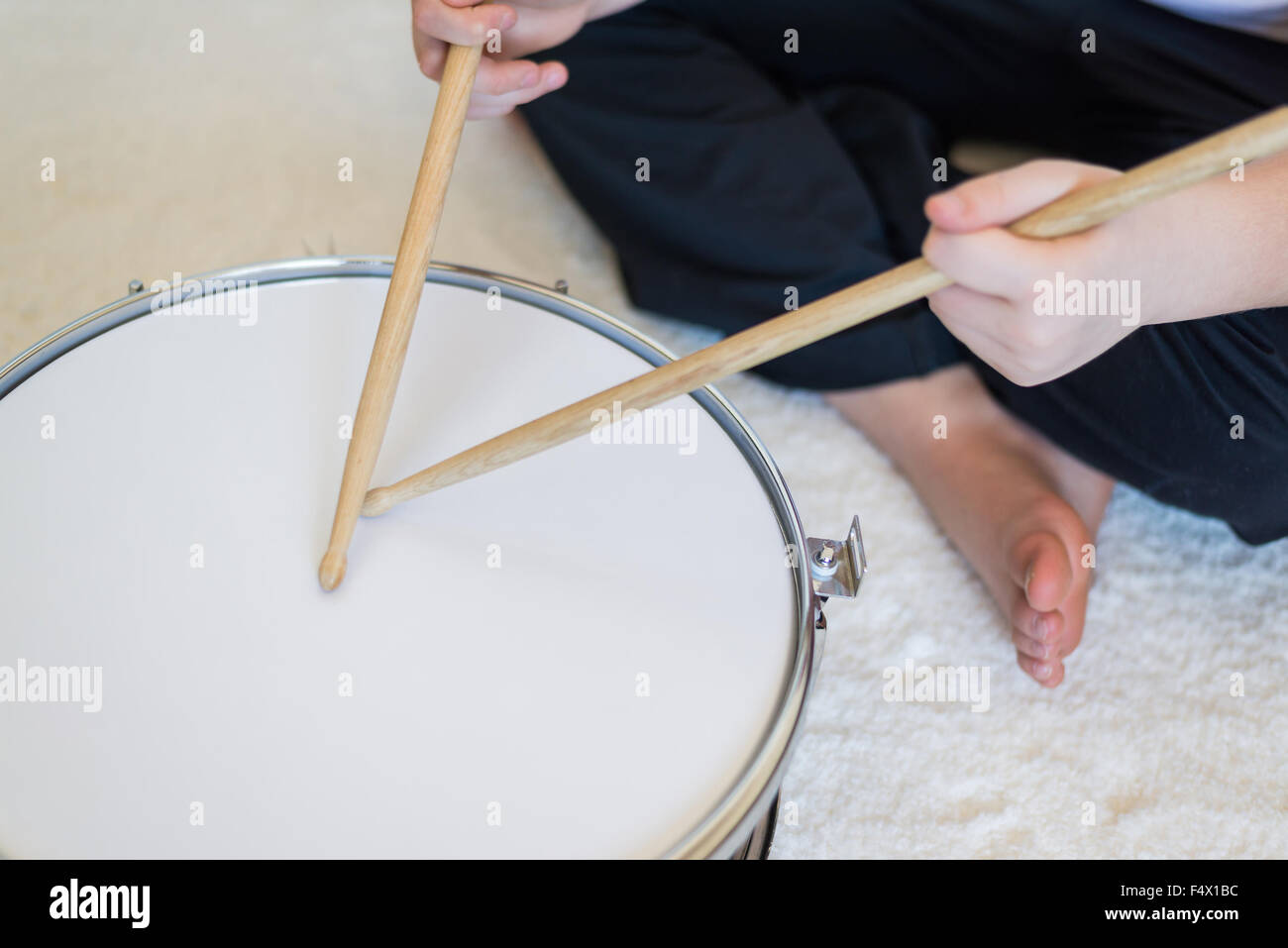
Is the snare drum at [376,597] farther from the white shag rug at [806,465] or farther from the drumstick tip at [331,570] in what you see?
the white shag rug at [806,465]

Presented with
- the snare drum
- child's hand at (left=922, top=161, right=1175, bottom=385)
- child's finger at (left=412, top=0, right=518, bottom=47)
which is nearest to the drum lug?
the snare drum

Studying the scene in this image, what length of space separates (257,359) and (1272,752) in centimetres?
82

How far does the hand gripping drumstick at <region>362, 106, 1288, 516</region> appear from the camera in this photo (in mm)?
397

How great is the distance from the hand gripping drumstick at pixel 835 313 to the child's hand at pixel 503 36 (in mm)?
247

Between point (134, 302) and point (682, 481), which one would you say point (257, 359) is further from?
point (682, 481)

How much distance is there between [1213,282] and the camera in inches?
23.7

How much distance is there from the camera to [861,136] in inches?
42.7

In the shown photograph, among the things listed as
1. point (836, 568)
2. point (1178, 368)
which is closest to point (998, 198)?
point (836, 568)

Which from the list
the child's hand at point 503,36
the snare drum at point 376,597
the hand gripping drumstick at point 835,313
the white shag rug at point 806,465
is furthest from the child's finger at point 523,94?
the white shag rug at point 806,465

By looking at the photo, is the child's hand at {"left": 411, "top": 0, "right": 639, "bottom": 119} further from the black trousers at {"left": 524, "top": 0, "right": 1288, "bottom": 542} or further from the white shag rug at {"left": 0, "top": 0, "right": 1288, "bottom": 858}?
the white shag rug at {"left": 0, "top": 0, "right": 1288, "bottom": 858}

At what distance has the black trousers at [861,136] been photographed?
91 cm
